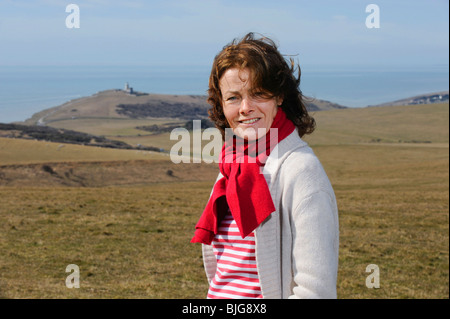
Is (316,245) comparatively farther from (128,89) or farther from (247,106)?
(128,89)

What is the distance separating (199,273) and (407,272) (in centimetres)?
536

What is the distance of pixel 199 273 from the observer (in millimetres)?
11797

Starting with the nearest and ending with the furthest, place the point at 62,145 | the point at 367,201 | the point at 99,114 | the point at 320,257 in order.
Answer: the point at 320,257 → the point at 367,201 → the point at 62,145 → the point at 99,114

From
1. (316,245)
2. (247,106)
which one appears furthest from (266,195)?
(247,106)

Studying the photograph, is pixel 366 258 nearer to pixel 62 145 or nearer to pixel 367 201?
pixel 367 201

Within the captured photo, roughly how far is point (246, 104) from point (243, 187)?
40 centimetres

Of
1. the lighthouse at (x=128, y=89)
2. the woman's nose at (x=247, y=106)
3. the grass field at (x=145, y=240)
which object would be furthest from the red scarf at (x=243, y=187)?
the lighthouse at (x=128, y=89)

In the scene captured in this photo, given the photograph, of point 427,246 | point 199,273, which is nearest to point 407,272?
point 427,246

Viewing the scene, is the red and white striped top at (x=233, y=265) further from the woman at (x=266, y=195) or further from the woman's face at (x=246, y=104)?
the woman's face at (x=246, y=104)

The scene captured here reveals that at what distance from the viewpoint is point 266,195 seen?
2297mm

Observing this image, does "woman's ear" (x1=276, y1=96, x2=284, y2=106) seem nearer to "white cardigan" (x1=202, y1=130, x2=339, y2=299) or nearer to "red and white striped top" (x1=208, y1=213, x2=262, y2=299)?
"white cardigan" (x1=202, y1=130, x2=339, y2=299)

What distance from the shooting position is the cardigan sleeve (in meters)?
2.16

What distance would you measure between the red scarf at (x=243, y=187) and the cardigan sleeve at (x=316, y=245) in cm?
17

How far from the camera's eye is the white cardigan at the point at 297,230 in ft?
7.09
